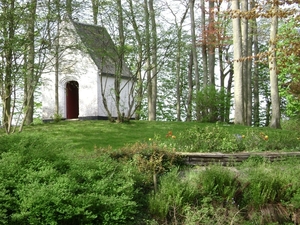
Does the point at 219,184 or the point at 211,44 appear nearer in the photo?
the point at 219,184

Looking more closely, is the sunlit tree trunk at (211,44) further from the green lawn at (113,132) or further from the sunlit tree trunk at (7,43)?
the sunlit tree trunk at (7,43)

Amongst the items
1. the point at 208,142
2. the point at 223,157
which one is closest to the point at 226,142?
the point at 208,142

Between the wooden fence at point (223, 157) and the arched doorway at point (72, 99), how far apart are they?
40.9 ft

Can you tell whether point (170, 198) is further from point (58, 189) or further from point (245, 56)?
point (245, 56)

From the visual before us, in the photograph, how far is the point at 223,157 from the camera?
896cm

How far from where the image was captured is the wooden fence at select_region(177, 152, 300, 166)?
28.6 ft

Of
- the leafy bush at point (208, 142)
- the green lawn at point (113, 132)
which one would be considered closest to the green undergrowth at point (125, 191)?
the leafy bush at point (208, 142)

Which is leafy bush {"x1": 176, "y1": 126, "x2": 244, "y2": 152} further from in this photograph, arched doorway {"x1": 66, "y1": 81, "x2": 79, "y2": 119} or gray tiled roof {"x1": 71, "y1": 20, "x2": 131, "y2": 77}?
arched doorway {"x1": 66, "y1": 81, "x2": 79, "y2": 119}

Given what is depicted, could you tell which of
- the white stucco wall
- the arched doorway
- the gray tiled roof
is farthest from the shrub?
the arched doorway

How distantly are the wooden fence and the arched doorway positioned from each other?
40.9ft

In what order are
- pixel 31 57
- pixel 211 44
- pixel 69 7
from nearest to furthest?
pixel 31 57 → pixel 69 7 → pixel 211 44

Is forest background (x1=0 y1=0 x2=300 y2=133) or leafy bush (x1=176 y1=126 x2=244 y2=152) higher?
forest background (x1=0 y1=0 x2=300 y2=133)

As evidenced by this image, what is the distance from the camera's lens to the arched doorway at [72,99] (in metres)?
20.3

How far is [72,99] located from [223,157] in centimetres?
1311
